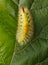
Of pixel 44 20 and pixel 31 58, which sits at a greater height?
pixel 44 20

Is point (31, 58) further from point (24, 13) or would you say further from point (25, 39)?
point (24, 13)

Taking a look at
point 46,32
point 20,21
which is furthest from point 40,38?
point 20,21

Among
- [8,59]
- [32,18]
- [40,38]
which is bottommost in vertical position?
[8,59]

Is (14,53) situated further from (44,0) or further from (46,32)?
→ (44,0)
